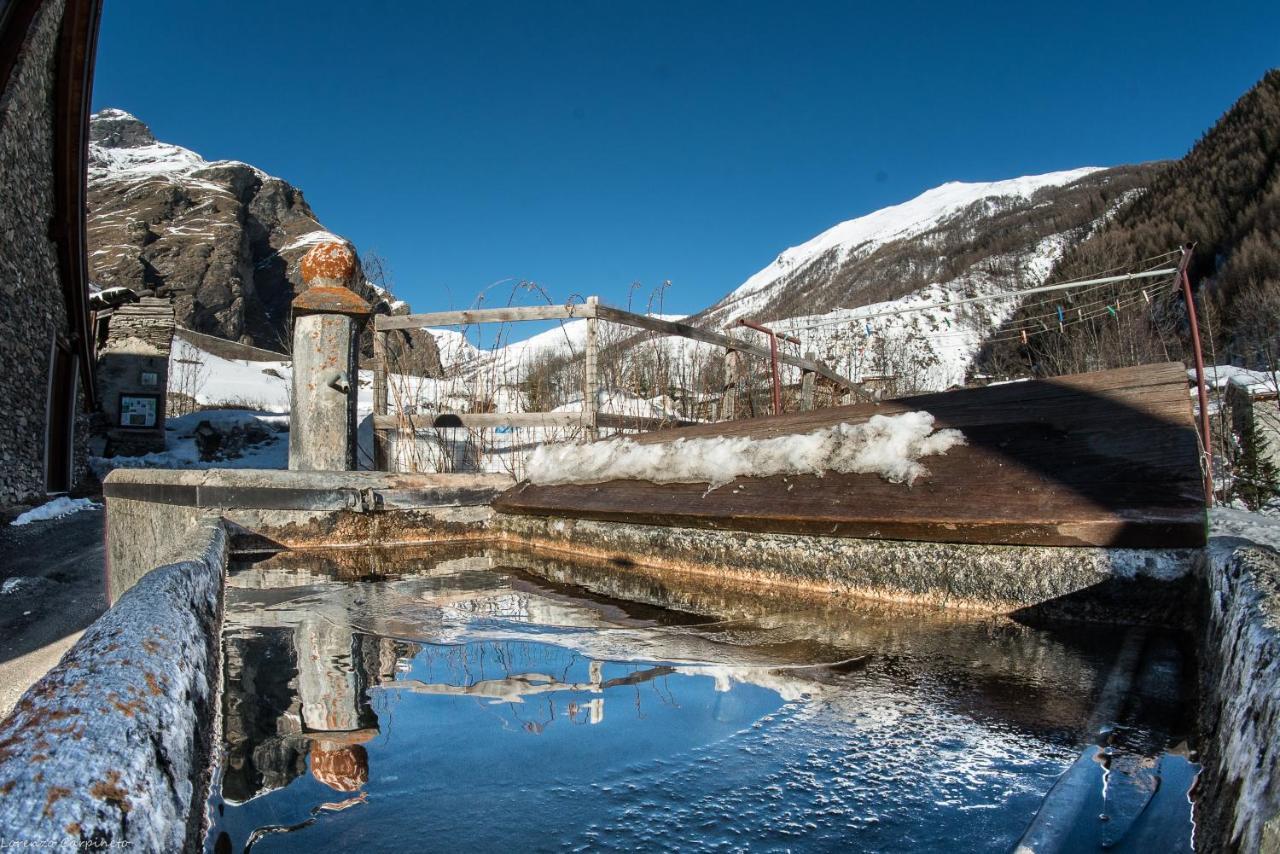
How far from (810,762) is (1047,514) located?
102 centimetres

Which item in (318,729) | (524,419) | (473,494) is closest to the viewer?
(318,729)

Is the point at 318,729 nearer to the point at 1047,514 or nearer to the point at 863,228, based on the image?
the point at 1047,514

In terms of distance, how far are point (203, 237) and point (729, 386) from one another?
182 ft

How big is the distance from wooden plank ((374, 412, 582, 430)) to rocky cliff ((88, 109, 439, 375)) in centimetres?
3724

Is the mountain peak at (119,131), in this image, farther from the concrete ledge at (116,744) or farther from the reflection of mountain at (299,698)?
the concrete ledge at (116,744)

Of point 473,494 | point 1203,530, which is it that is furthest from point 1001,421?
point 473,494

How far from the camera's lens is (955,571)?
1.92 m

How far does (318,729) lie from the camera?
46.7 inches

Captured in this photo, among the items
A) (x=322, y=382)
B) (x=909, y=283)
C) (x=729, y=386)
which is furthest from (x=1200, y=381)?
(x=909, y=283)

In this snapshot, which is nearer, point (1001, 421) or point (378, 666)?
point (378, 666)

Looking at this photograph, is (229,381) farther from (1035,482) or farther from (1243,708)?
(1243,708)

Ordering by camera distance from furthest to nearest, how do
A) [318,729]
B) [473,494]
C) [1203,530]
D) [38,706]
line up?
[473,494] → [1203,530] → [318,729] → [38,706]

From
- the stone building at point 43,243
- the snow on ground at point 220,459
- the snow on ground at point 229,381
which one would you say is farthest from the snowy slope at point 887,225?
the stone building at point 43,243

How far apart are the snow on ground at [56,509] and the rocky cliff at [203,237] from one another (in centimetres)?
2986
